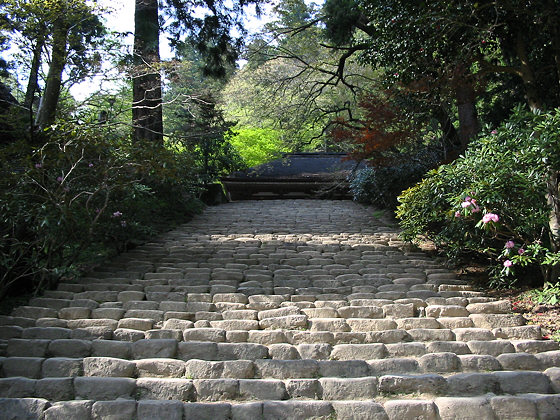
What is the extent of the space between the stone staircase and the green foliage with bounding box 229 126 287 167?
519 inches

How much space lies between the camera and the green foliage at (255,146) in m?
19.9

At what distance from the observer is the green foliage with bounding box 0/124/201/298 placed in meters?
5.71

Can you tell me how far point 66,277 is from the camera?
6277 mm

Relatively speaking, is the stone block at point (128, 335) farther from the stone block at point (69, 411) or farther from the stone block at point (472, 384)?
the stone block at point (472, 384)

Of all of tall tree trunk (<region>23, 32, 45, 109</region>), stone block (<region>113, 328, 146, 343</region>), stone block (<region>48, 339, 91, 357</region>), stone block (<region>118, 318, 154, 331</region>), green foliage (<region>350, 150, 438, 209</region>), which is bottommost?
stone block (<region>48, 339, 91, 357</region>)

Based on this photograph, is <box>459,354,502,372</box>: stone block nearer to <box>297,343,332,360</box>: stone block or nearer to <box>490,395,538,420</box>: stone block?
<box>490,395,538,420</box>: stone block

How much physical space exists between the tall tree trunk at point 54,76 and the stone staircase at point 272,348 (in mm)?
2403

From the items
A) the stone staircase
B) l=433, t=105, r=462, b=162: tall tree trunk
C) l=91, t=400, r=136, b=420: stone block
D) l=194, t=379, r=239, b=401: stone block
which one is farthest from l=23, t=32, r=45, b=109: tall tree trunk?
l=433, t=105, r=462, b=162: tall tree trunk

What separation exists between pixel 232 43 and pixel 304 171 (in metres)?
8.27

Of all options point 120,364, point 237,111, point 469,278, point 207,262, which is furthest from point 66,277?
point 237,111

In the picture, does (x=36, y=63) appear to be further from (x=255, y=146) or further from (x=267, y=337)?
(x=255, y=146)

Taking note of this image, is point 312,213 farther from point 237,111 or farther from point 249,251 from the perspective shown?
point 237,111

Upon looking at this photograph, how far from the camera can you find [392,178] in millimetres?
11930

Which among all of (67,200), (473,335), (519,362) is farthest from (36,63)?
(519,362)
